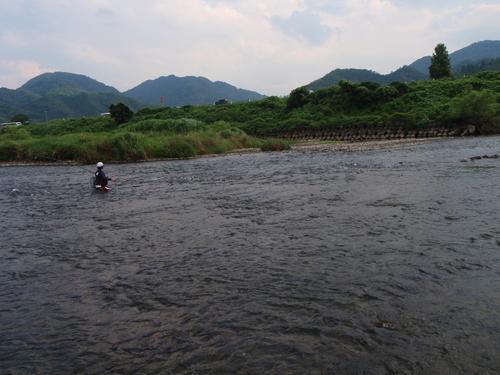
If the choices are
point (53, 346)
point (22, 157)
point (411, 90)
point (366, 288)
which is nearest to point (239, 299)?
point (366, 288)

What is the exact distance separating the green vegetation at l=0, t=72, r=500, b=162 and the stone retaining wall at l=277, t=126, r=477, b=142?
0.76 m

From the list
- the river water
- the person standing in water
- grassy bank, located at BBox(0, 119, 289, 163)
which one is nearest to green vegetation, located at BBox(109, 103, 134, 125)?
grassy bank, located at BBox(0, 119, 289, 163)

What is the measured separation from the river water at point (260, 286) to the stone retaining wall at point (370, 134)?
1726 inches

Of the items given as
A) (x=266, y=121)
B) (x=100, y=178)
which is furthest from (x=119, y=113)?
(x=100, y=178)

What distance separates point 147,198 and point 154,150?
79.9ft

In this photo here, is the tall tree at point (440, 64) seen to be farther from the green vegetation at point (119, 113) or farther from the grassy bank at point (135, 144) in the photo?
the green vegetation at point (119, 113)

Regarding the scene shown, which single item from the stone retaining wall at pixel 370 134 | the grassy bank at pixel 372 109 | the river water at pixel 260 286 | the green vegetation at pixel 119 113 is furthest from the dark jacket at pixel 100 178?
the green vegetation at pixel 119 113

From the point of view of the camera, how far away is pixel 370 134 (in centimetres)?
6594

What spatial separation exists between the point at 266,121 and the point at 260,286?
7864 centimetres

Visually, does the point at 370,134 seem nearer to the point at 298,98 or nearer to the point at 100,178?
the point at 298,98

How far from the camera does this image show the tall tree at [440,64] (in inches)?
3853

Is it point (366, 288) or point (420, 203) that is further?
point (420, 203)

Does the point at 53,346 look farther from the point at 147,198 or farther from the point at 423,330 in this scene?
the point at 147,198

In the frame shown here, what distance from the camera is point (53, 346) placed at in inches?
268
